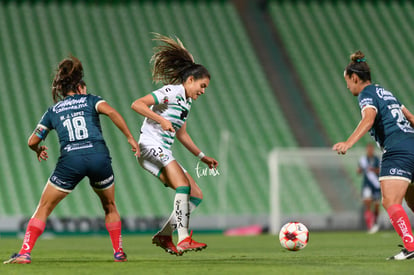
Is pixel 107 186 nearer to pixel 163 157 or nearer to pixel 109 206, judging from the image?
pixel 109 206

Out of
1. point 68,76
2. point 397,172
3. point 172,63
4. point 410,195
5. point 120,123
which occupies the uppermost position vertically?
point 172,63

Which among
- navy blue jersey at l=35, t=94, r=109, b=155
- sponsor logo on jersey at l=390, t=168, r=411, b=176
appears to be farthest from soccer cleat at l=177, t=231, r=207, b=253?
sponsor logo on jersey at l=390, t=168, r=411, b=176

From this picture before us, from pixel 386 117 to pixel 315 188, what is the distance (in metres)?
11.4

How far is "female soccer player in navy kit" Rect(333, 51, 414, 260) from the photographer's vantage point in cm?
701

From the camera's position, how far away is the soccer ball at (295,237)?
8.46 meters

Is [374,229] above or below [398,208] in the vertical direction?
above

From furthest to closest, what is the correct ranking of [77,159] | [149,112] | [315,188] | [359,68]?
[315,188], [359,68], [149,112], [77,159]

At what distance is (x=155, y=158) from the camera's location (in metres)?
7.70

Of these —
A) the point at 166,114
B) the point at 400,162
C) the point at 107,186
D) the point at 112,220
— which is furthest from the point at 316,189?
the point at 107,186

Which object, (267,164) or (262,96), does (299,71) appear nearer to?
(262,96)

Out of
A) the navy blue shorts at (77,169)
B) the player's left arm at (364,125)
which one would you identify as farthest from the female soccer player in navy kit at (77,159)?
the player's left arm at (364,125)

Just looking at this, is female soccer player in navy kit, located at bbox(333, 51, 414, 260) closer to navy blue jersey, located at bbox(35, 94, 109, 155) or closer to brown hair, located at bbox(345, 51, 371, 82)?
brown hair, located at bbox(345, 51, 371, 82)

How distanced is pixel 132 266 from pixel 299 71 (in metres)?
16.7

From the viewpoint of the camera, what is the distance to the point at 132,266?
6371 millimetres
